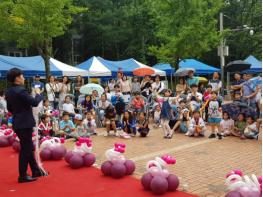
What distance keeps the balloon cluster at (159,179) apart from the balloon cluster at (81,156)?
5.54 ft

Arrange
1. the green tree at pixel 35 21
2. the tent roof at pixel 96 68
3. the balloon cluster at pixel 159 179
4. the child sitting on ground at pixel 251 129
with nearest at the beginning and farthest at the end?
the balloon cluster at pixel 159 179 < the child sitting on ground at pixel 251 129 < the green tree at pixel 35 21 < the tent roof at pixel 96 68

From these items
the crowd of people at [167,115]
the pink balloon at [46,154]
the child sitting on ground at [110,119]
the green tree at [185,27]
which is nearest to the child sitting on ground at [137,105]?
the crowd of people at [167,115]

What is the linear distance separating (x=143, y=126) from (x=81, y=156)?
12.5 feet

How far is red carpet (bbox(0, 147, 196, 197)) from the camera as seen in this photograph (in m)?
5.59

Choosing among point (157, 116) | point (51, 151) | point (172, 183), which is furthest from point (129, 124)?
point (172, 183)

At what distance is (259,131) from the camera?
397 inches

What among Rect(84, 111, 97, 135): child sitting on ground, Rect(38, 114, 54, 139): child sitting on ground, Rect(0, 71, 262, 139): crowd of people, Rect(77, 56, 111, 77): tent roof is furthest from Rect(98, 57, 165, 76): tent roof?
Rect(38, 114, 54, 139): child sitting on ground

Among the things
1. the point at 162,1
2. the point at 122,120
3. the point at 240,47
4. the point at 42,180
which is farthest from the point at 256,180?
the point at 240,47

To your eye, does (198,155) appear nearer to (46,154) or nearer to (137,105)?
(46,154)

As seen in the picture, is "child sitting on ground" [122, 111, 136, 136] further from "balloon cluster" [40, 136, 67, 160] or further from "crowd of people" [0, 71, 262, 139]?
"balloon cluster" [40, 136, 67, 160]

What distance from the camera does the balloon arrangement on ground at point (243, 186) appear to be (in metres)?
4.64

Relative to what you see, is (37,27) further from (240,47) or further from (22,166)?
(240,47)

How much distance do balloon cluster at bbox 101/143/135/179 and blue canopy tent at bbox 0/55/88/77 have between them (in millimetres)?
11652

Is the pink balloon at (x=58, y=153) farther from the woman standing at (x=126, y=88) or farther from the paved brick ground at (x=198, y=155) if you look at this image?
the woman standing at (x=126, y=88)
